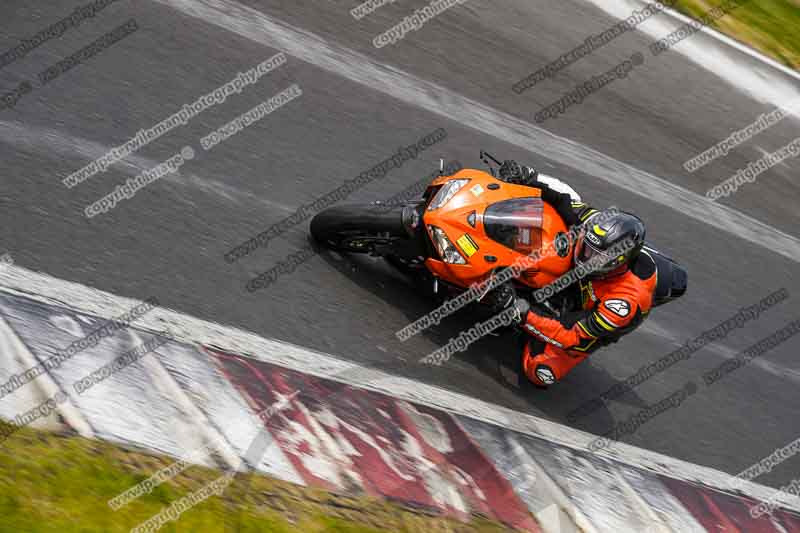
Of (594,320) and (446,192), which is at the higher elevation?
(446,192)

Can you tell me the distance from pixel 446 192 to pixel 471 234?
0.44m

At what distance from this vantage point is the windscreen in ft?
23.1

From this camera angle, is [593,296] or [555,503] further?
[593,296]

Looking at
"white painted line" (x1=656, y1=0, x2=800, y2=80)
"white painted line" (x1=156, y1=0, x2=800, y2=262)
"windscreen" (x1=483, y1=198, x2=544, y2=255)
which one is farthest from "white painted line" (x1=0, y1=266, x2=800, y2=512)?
"white painted line" (x1=656, y1=0, x2=800, y2=80)

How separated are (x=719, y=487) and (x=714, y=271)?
2759 mm

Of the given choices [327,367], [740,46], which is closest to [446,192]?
[327,367]

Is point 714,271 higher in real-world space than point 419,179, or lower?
lower

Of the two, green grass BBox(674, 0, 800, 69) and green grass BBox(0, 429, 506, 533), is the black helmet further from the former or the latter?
green grass BBox(674, 0, 800, 69)

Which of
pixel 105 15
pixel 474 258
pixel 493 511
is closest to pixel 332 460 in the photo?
pixel 493 511

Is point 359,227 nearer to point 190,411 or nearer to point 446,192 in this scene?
point 446,192

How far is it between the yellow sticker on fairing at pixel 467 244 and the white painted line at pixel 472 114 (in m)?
3.03

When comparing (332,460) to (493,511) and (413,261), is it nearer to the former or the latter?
(493,511)

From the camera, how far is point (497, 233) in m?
7.04

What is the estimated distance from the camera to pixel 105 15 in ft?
28.7
